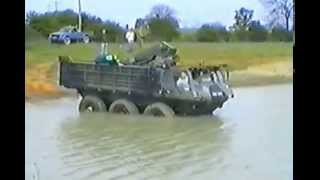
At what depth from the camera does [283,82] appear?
3.98ft

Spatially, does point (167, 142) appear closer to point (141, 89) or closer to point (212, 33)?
point (141, 89)

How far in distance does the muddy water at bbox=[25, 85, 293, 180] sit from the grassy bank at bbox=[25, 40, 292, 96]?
0.03 m

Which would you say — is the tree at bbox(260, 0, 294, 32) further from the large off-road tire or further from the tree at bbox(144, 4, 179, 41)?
the large off-road tire

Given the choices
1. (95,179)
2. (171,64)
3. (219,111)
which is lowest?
(95,179)

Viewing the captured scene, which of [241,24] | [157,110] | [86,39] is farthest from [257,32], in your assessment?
[86,39]

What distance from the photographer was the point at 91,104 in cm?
126

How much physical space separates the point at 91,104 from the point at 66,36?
17 cm

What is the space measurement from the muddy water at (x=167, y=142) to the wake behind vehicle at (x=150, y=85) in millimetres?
23

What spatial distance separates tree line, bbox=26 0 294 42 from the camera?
1223mm

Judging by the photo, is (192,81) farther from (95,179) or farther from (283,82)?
(95,179)

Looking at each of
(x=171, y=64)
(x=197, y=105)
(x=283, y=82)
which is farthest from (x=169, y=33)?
(x=283, y=82)

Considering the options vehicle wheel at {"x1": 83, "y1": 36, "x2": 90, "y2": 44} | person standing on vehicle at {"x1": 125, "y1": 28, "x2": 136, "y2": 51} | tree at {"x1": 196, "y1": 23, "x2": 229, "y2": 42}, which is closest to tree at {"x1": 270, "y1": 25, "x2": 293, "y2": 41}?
tree at {"x1": 196, "y1": 23, "x2": 229, "y2": 42}

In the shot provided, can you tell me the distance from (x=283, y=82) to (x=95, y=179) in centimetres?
48

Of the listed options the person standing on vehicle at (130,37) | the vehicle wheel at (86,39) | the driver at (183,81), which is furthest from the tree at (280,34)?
the vehicle wheel at (86,39)
